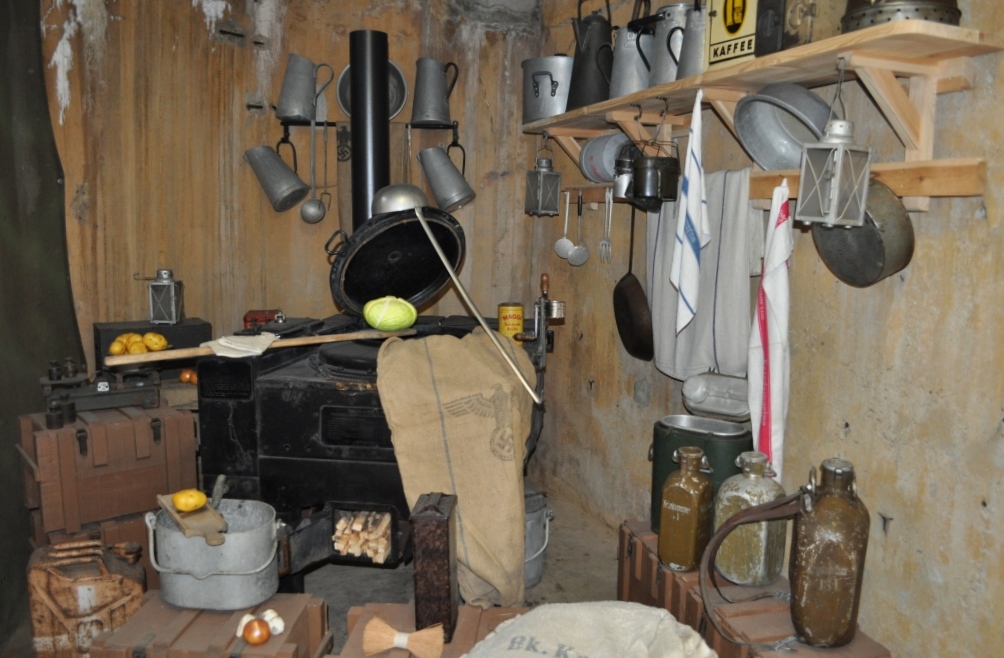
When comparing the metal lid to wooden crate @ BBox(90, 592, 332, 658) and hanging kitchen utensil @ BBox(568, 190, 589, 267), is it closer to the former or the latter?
hanging kitchen utensil @ BBox(568, 190, 589, 267)

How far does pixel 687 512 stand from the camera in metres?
2.35

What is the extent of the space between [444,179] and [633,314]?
133 centimetres

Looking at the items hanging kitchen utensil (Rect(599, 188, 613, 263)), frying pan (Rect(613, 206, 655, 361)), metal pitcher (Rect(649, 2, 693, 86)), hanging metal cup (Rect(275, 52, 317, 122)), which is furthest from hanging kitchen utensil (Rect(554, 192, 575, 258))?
hanging metal cup (Rect(275, 52, 317, 122))

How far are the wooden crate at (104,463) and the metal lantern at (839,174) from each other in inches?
94.6

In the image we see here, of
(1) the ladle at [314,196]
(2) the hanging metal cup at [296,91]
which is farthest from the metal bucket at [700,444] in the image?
(2) the hanging metal cup at [296,91]

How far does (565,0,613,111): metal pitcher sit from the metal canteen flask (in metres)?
1.89

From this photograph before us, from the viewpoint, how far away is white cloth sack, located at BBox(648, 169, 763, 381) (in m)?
2.64

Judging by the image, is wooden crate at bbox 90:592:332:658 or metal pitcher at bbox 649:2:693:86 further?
metal pitcher at bbox 649:2:693:86

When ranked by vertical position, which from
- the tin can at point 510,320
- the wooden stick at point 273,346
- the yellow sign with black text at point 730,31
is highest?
the yellow sign with black text at point 730,31

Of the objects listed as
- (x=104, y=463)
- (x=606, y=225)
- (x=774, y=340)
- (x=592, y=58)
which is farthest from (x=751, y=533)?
(x=104, y=463)

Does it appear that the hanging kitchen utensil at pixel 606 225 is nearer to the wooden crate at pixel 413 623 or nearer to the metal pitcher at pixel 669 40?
the metal pitcher at pixel 669 40

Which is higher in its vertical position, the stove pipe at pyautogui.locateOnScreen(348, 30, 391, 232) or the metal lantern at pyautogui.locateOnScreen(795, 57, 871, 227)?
the stove pipe at pyautogui.locateOnScreen(348, 30, 391, 232)

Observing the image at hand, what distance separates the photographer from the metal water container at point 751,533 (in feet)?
7.30

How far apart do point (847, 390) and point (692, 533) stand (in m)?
0.63
